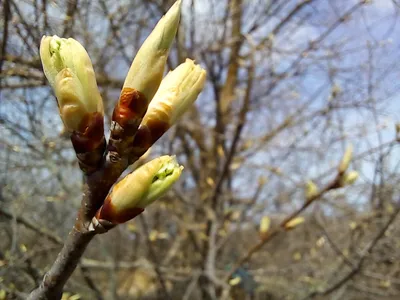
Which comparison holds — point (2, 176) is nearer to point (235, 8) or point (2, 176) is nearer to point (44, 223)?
point (44, 223)

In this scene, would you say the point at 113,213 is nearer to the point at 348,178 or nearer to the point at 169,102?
the point at 169,102

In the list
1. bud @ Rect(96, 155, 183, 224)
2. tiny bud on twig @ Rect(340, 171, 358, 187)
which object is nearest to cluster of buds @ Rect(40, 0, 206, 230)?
bud @ Rect(96, 155, 183, 224)

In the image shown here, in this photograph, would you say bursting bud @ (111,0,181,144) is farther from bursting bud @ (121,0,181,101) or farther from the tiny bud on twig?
the tiny bud on twig

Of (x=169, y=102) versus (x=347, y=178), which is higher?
(x=169, y=102)

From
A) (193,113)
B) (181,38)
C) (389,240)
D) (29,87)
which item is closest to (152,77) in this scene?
(29,87)

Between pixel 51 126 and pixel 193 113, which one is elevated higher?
pixel 51 126

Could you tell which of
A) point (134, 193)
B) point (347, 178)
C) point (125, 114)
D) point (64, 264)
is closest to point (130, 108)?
point (125, 114)
